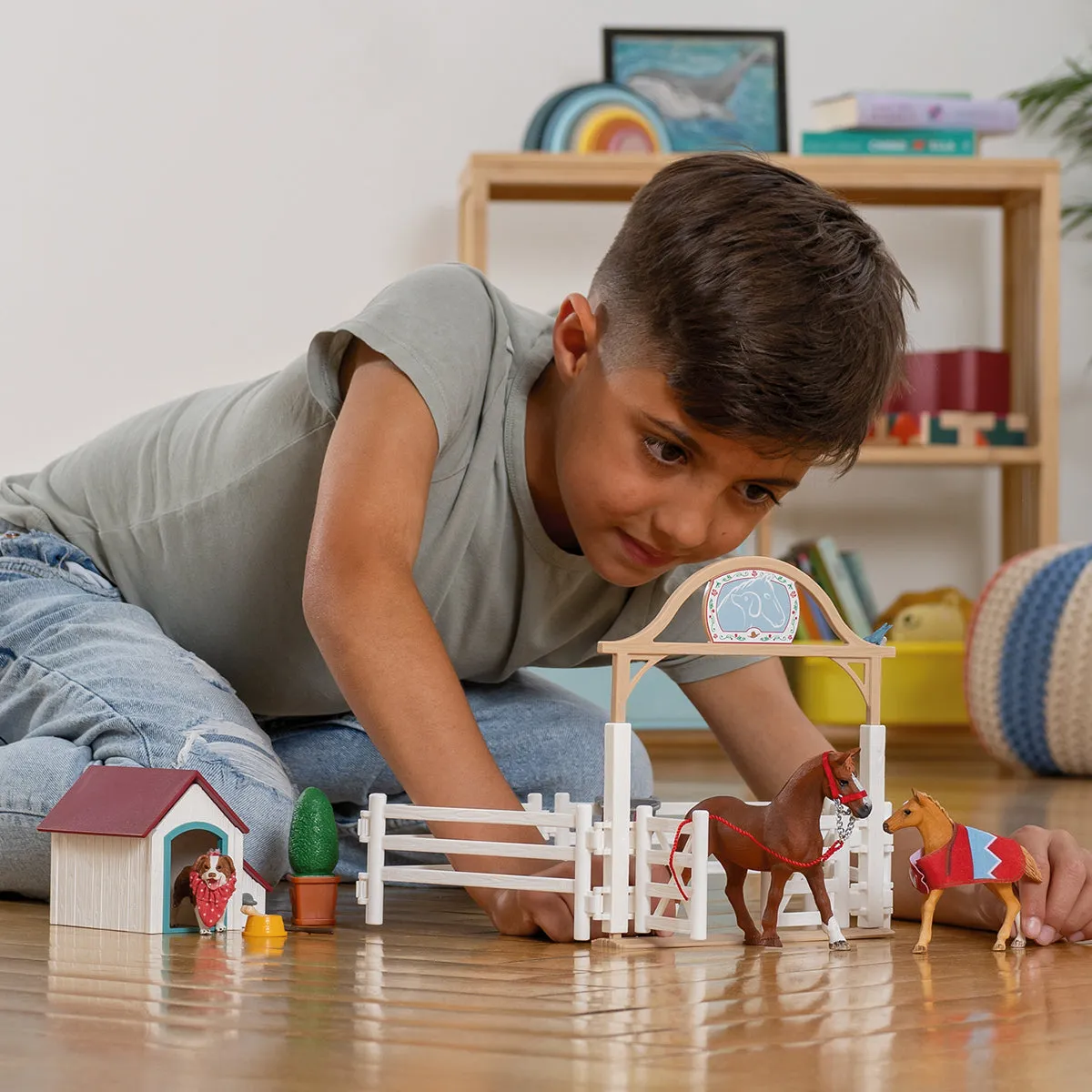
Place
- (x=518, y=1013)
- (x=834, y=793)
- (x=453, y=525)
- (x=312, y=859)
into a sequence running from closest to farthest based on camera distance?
(x=518, y=1013) → (x=834, y=793) → (x=312, y=859) → (x=453, y=525)

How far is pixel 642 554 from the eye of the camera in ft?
3.44

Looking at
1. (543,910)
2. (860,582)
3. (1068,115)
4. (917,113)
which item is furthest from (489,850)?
Answer: (1068,115)

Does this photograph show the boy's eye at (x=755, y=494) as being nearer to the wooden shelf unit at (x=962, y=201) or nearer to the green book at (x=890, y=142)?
the wooden shelf unit at (x=962, y=201)

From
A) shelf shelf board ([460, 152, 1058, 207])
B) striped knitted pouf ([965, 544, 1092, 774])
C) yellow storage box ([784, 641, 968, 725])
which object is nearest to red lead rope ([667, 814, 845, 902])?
striped knitted pouf ([965, 544, 1092, 774])

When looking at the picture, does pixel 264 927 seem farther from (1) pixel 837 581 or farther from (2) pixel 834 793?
(1) pixel 837 581

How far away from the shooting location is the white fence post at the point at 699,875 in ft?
2.73

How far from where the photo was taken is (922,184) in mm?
2854

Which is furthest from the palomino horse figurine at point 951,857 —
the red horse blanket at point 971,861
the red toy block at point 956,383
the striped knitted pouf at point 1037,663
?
the red toy block at point 956,383

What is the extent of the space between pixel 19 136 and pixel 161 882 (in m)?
2.50

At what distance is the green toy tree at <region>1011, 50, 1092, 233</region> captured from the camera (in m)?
3.12

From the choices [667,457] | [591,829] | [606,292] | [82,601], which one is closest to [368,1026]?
[591,829]

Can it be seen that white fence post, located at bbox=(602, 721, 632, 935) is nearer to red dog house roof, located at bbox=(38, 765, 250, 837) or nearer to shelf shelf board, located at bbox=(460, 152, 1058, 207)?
red dog house roof, located at bbox=(38, 765, 250, 837)

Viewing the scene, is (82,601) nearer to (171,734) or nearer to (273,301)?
(171,734)

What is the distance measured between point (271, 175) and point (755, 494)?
91.2 inches
